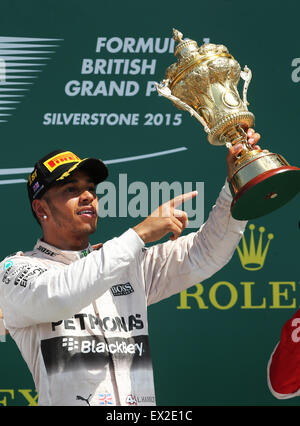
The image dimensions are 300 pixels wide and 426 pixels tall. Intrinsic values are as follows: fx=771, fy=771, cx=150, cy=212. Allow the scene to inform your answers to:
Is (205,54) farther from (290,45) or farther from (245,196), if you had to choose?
(290,45)

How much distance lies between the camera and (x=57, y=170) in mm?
2564

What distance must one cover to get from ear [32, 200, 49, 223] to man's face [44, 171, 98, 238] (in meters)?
0.02

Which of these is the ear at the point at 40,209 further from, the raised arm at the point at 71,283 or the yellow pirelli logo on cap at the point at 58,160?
the raised arm at the point at 71,283

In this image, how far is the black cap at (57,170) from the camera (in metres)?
2.55

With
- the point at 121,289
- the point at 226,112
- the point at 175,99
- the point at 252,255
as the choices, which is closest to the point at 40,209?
the point at 121,289

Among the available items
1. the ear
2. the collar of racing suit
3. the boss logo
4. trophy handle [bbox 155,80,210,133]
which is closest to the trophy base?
trophy handle [bbox 155,80,210,133]

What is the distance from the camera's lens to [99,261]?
225cm

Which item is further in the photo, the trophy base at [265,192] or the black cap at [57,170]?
the black cap at [57,170]

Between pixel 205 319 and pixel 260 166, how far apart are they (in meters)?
1.18

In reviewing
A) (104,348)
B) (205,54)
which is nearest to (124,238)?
(104,348)

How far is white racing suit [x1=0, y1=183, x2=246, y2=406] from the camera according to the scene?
2264 millimetres

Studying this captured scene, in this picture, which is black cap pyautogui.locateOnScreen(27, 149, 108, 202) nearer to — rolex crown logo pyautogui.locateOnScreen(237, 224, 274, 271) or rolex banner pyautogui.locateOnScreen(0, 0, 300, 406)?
rolex banner pyautogui.locateOnScreen(0, 0, 300, 406)

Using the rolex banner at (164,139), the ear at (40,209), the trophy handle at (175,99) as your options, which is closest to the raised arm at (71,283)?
the ear at (40,209)

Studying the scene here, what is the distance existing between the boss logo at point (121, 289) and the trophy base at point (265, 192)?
433 mm
